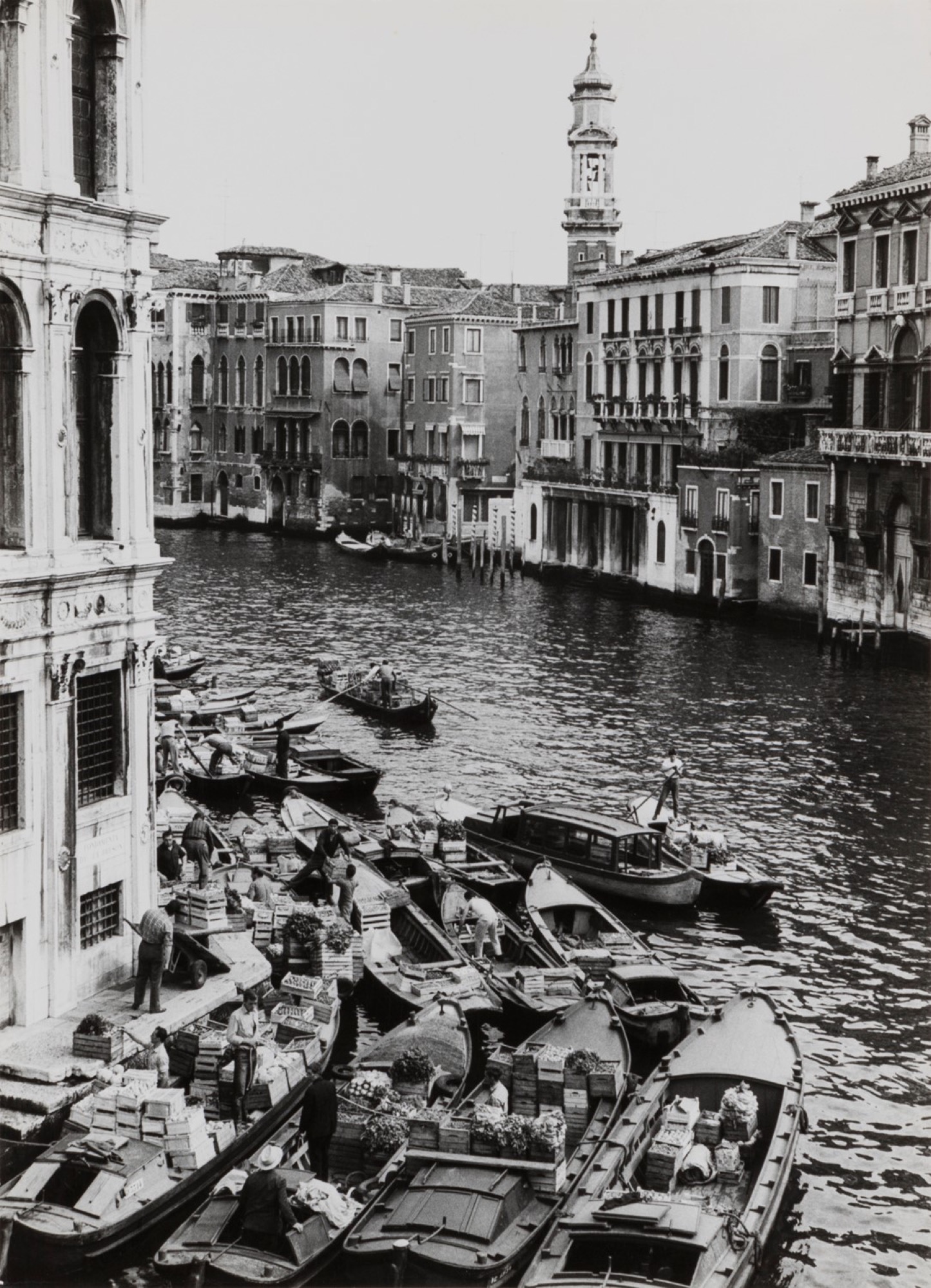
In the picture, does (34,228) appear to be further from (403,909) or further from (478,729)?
(478,729)

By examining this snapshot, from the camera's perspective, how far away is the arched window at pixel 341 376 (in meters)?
90.9

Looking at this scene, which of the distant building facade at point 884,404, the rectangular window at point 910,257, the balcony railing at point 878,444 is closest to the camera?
the balcony railing at point 878,444

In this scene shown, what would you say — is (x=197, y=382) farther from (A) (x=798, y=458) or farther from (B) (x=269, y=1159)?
(B) (x=269, y=1159)

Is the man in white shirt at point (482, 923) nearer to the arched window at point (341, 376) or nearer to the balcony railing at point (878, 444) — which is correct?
the balcony railing at point (878, 444)

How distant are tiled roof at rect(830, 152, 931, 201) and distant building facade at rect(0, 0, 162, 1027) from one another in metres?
36.0

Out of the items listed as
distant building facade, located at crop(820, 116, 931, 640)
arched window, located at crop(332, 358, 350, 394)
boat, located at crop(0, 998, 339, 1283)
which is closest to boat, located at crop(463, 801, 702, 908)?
boat, located at crop(0, 998, 339, 1283)

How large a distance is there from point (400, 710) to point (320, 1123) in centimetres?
2588

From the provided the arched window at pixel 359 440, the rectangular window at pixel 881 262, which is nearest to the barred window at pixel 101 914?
the rectangular window at pixel 881 262

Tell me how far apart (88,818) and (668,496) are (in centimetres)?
4842

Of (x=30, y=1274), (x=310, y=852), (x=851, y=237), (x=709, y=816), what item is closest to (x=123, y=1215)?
(x=30, y=1274)

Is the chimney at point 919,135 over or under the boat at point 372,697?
over

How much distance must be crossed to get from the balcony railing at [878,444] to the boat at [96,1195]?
37.9 meters

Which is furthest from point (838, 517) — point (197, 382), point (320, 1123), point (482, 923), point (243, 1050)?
point (197, 382)

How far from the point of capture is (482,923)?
23.1 m
